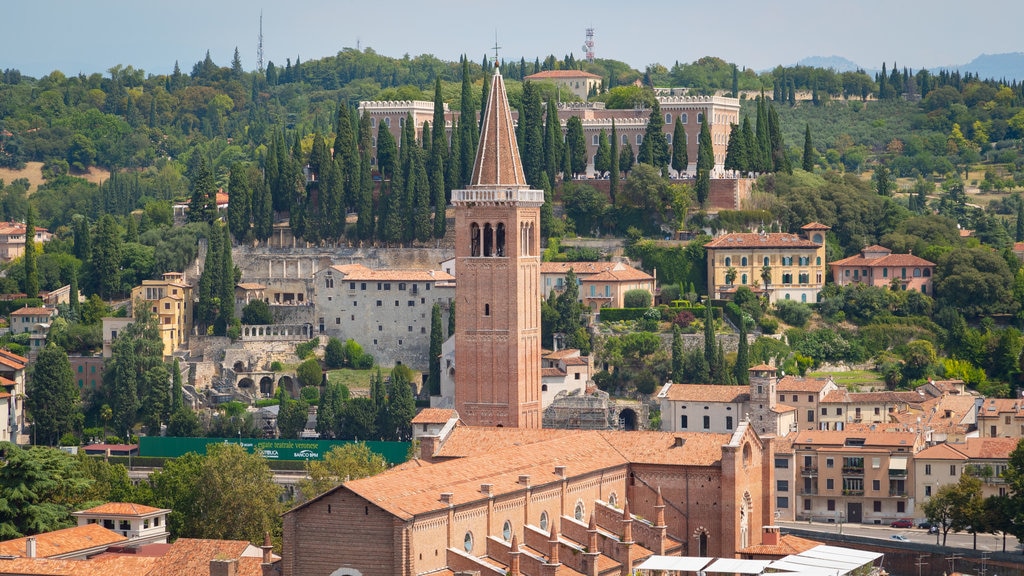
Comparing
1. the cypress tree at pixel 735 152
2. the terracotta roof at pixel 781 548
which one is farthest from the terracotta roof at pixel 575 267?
the terracotta roof at pixel 781 548

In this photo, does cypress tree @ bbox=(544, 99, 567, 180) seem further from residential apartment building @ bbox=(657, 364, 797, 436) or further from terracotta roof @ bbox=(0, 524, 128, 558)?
terracotta roof @ bbox=(0, 524, 128, 558)

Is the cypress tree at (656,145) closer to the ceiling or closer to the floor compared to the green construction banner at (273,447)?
closer to the ceiling

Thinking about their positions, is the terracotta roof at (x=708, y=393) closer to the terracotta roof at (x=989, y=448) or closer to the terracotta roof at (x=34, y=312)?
the terracotta roof at (x=989, y=448)

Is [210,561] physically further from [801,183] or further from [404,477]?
[801,183]

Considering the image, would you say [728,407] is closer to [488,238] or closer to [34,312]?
[488,238]

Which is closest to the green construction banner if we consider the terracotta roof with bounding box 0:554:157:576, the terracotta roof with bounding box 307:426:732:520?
the terracotta roof with bounding box 307:426:732:520

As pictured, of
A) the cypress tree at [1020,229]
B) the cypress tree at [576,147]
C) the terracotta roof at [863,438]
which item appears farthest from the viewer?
the cypress tree at [1020,229]

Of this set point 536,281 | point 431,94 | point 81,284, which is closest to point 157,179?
point 431,94
